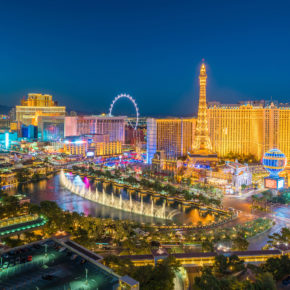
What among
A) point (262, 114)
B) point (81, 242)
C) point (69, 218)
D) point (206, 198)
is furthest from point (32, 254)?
point (262, 114)

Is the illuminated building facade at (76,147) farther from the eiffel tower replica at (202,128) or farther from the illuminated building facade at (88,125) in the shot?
the eiffel tower replica at (202,128)

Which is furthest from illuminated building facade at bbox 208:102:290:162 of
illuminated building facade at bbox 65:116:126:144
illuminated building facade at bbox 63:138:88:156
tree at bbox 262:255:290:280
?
tree at bbox 262:255:290:280

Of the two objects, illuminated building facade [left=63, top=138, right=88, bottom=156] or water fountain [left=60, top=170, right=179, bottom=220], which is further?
illuminated building facade [left=63, top=138, right=88, bottom=156]

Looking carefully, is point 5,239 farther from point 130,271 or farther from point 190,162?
point 190,162

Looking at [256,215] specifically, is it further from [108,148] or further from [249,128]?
[108,148]

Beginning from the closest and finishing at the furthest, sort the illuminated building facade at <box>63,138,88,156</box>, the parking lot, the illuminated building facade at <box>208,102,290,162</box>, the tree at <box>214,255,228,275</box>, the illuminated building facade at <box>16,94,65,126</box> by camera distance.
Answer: the parking lot → the tree at <box>214,255,228,275</box> → the illuminated building facade at <box>208,102,290,162</box> → the illuminated building facade at <box>63,138,88,156</box> → the illuminated building facade at <box>16,94,65,126</box>

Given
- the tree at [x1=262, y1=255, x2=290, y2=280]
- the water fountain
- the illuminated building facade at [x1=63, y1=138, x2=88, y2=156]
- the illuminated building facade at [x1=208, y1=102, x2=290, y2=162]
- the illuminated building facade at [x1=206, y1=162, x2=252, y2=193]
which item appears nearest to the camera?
the tree at [x1=262, y1=255, x2=290, y2=280]

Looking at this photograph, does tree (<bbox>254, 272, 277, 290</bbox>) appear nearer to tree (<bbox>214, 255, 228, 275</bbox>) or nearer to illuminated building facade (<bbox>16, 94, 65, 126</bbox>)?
tree (<bbox>214, 255, 228, 275</bbox>)

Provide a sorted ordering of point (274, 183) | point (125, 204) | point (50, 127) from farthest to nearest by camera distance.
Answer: point (50, 127) < point (274, 183) < point (125, 204)

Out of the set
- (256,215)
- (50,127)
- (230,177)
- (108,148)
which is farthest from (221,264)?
(50,127)
